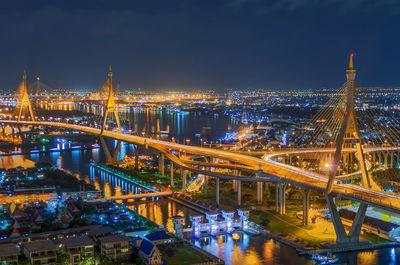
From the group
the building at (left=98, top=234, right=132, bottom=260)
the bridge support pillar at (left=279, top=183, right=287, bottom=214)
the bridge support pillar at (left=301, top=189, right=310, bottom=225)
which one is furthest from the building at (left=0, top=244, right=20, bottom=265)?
the bridge support pillar at (left=279, top=183, right=287, bottom=214)

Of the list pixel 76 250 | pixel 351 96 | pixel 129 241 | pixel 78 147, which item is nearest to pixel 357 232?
pixel 351 96

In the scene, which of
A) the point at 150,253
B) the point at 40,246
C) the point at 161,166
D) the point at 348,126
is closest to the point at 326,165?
the point at 161,166

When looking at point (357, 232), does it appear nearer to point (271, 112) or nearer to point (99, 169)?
point (99, 169)

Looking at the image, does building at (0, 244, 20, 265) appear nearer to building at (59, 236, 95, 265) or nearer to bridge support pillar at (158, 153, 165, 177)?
building at (59, 236, 95, 265)

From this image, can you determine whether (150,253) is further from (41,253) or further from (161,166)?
(161,166)

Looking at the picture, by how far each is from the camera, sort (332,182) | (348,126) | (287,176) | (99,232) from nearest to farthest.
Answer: (99,232)
(332,182)
(348,126)
(287,176)

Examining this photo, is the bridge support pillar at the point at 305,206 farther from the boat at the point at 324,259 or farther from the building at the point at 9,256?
the building at the point at 9,256
